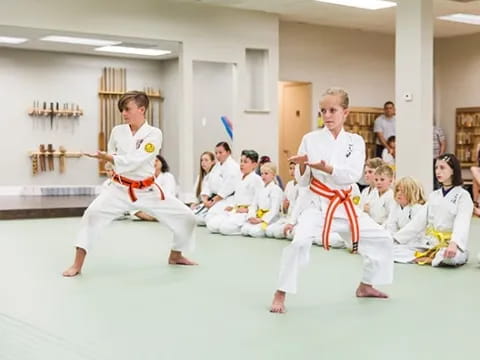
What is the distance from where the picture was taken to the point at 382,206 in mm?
6840

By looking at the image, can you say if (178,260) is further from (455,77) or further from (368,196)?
(455,77)

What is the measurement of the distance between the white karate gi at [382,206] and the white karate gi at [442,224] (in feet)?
2.66

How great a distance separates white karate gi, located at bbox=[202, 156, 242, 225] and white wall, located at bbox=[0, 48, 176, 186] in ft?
19.5

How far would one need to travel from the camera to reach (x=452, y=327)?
3.54 metres

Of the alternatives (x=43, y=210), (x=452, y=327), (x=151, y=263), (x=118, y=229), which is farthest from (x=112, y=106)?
(x=452, y=327)

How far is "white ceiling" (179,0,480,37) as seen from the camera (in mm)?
11133

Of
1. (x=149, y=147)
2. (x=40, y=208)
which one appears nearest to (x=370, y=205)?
(x=149, y=147)

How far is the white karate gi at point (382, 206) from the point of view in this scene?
6797 mm

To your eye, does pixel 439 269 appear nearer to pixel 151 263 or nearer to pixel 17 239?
pixel 151 263

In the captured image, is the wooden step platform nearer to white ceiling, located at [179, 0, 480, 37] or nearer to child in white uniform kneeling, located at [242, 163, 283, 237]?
child in white uniform kneeling, located at [242, 163, 283, 237]

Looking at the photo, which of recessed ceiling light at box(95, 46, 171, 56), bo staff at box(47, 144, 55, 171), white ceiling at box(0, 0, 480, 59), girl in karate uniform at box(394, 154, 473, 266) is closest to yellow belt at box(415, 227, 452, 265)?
girl in karate uniform at box(394, 154, 473, 266)

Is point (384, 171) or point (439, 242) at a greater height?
point (384, 171)

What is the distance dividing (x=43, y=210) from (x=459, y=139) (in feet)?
27.4

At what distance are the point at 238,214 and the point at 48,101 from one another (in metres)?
6.90
